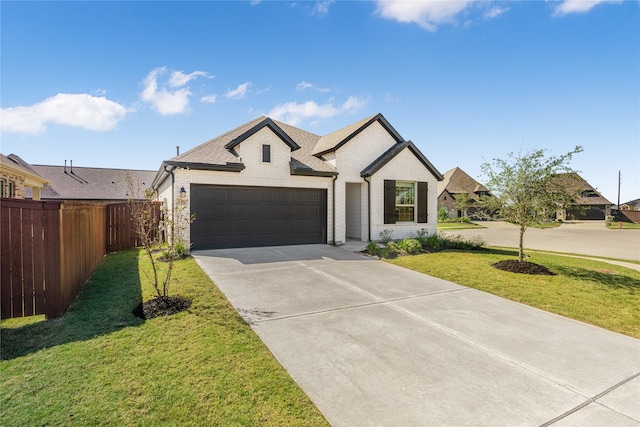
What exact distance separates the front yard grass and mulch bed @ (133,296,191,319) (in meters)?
6.39

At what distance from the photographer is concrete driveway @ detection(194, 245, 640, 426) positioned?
8.61 feet

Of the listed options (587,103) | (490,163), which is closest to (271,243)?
(490,163)

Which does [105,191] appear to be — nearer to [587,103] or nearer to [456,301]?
[456,301]

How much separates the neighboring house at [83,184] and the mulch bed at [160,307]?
28.2 meters

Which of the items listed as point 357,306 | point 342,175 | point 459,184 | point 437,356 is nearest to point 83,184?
point 342,175

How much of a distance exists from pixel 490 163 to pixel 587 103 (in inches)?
250

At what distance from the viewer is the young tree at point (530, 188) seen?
8484 mm

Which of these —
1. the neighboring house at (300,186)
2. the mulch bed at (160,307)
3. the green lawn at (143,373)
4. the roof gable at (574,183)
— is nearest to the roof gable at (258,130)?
the neighboring house at (300,186)

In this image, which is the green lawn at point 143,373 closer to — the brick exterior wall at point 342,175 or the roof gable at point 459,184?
the brick exterior wall at point 342,175

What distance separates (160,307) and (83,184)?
3392 centimetres

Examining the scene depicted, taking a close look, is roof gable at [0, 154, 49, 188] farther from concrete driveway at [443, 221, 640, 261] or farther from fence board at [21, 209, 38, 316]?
concrete driveway at [443, 221, 640, 261]

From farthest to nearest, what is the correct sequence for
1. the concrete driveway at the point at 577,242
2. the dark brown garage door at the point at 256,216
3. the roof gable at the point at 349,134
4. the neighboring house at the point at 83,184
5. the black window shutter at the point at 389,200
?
1. the neighboring house at the point at 83,184
2. the concrete driveway at the point at 577,242
3. the black window shutter at the point at 389,200
4. the roof gable at the point at 349,134
5. the dark brown garage door at the point at 256,216

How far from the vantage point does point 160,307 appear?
4.96 meters

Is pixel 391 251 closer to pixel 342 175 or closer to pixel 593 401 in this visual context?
pixel 342 175
